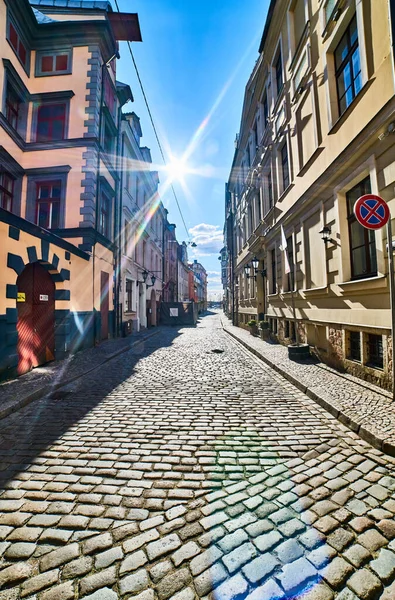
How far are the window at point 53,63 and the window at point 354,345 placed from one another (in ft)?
53.0

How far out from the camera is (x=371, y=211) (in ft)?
15.1

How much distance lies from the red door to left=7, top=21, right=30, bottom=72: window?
10.0 meters

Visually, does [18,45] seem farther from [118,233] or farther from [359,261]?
[359,261]

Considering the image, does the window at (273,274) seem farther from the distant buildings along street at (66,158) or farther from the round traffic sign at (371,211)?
the round traffic sign at (371,211)

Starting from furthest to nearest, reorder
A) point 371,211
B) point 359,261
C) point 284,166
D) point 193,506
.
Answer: point 284,166
point 359,261
point 371,211
point 193,506

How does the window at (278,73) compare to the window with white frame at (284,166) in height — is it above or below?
above

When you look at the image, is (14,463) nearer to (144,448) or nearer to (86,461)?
(86,461)

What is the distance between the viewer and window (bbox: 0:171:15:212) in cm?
1182

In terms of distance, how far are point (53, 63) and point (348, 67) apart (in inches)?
526

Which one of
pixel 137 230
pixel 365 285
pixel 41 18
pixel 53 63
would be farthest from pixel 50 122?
pixel 365 285

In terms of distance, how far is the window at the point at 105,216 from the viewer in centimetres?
1386

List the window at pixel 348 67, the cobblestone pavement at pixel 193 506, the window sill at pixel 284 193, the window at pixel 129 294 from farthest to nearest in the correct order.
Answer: the window at pixel 129 294 < the window sill at pixel 284 193 < the window at pixel 348 67 < the cobblestone pavement at pixel 193 506

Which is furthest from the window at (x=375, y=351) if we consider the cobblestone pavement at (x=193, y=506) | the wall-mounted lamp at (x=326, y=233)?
the wall-mounted lamp at (x=326, y=233)

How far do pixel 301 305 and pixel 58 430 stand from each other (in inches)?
306
